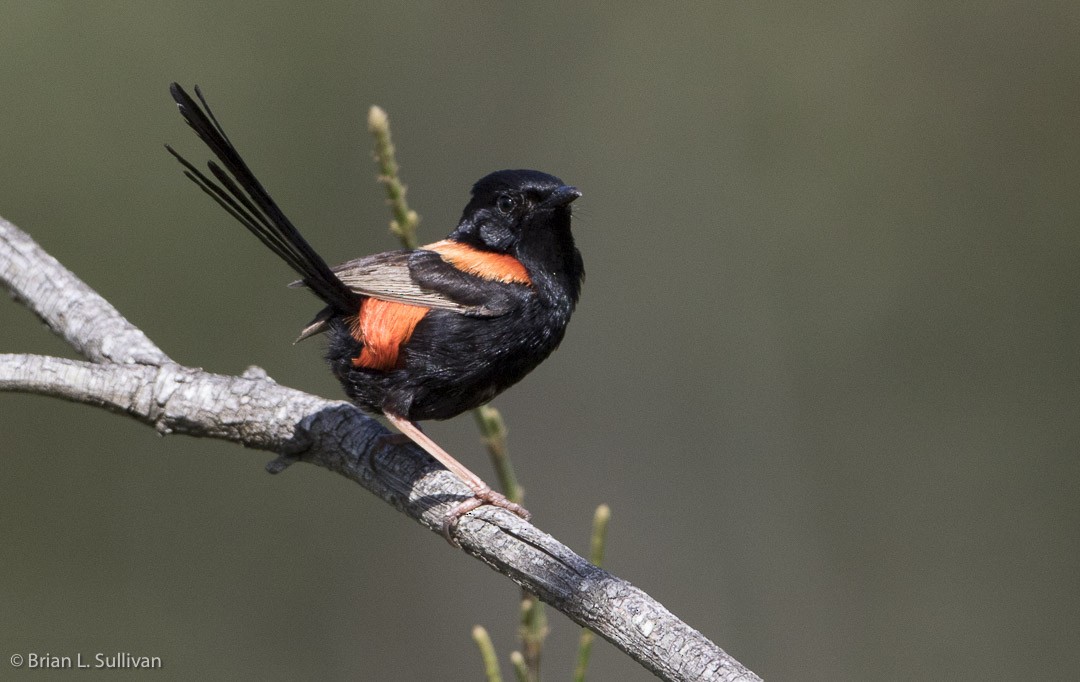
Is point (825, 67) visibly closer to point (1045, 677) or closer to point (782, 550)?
point (782, 550)

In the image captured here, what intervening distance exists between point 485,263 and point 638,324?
445cm

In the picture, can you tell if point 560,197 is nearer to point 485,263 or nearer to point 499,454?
point 485,263

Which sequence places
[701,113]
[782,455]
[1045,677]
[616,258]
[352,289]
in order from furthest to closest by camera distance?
[701,113]
[616,258]
[782,455]
[1045,677]
[352,289]

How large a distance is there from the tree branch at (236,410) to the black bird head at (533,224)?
85cm

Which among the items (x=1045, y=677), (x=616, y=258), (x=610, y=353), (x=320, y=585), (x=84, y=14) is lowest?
(x=1045, y=677)

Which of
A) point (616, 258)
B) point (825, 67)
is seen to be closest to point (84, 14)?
point (616, 258)

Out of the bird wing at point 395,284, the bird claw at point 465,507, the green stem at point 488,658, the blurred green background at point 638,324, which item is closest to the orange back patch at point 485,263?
the bird wing at point 395,284

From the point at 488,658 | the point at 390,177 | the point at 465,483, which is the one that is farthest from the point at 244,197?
the point at 488,658

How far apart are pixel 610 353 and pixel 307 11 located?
4418 millimetres

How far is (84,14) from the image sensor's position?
883cm

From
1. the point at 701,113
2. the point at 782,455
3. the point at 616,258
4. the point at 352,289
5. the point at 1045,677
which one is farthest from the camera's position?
the point at 701,113

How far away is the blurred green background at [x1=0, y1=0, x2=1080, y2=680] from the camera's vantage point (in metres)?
7.38

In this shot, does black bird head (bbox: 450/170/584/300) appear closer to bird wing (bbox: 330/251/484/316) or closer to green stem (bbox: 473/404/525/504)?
bird wing (bbox: 330/251/484/316)

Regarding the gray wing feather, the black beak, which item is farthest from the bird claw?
the black beak
